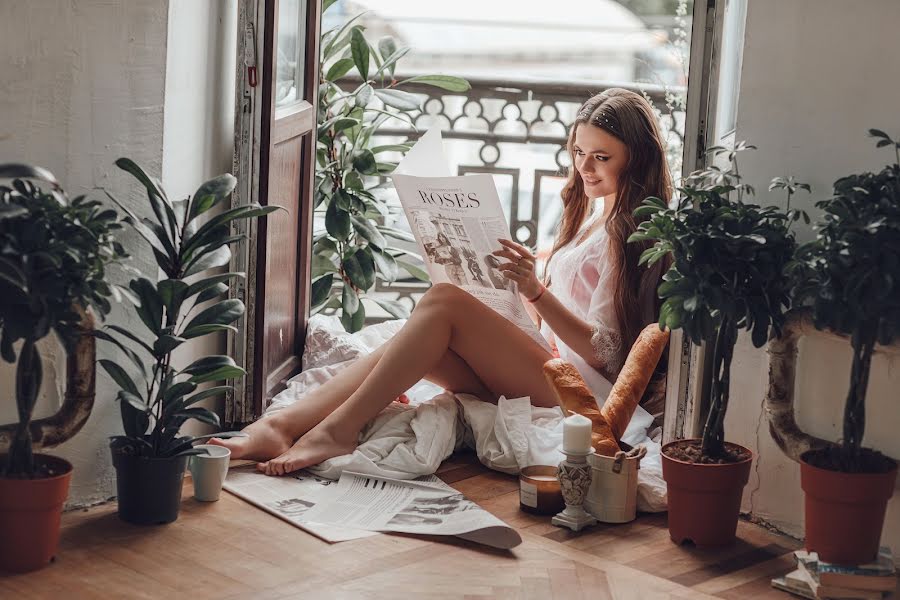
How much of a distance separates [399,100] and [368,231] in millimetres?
448

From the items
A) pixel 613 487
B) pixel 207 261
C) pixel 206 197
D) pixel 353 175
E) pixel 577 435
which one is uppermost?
pixel 353 175

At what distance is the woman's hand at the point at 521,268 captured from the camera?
2328 millimetres

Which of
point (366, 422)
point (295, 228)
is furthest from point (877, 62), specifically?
point (295, 228)

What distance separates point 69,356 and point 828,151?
61.9 inches

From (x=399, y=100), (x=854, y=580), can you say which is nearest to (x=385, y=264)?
(x=399, y=100)

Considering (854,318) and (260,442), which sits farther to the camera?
(260,442)

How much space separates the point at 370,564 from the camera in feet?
6.32

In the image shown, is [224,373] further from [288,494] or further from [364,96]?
[364,96]

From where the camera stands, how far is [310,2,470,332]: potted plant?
10.7 ft

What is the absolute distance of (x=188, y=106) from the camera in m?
2.29

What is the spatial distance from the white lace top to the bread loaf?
0.27ft

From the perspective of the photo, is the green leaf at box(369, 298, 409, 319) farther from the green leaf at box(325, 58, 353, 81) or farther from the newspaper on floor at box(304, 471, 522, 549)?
the newspaper on floor at box(304, 471, 522, 549)

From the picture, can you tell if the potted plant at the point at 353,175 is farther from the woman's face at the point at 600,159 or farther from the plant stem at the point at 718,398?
the plant stem at the point at 718,398

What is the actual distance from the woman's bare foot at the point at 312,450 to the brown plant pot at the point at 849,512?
3.48 ft
